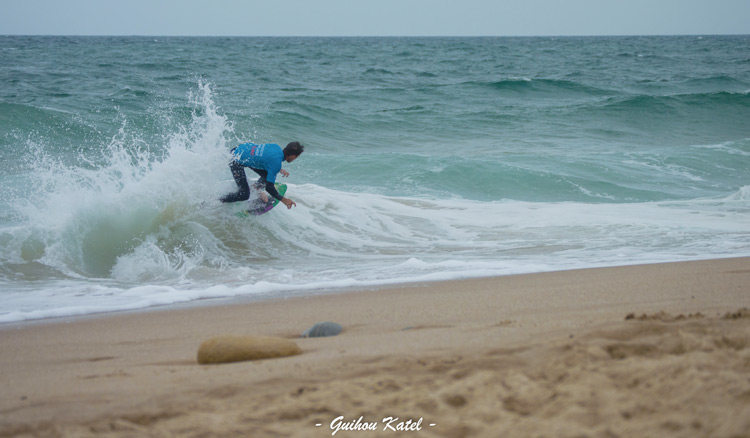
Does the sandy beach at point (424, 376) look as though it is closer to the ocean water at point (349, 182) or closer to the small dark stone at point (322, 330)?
the small dark stone at point (322, 330)

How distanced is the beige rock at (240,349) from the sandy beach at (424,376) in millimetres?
113

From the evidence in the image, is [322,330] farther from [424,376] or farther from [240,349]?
[424,376]

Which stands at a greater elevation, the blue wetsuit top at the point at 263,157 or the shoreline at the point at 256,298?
the blue wetsuit top at the point at 263,157

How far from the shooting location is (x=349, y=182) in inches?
508

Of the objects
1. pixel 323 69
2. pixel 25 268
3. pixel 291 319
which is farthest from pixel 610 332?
pixel 323 69

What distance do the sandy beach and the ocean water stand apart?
1578mm

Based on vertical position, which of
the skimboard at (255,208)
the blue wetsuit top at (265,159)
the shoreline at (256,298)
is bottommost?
the shoreline at (256,298)

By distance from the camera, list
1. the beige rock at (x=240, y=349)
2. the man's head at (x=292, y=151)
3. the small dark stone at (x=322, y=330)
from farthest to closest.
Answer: the man's head at (x=292, y=151), the small dark stone at (x=322, y=330), the beige rock at (x=240, y=349)

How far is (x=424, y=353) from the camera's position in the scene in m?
3.16

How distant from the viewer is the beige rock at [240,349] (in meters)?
3.33

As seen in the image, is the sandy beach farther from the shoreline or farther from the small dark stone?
the shoreline

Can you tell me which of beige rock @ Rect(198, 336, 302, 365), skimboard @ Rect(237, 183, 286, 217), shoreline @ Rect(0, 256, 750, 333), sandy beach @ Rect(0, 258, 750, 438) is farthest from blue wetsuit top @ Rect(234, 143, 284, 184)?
beige rock @ Rect(198, 336, 302, 365)

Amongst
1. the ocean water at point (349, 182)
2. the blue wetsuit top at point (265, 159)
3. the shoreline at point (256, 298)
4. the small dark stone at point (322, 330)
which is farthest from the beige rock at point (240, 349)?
the blue wetsuit top at point (265, 159)

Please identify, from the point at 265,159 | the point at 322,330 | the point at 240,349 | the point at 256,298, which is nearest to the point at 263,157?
the point at 265,159
